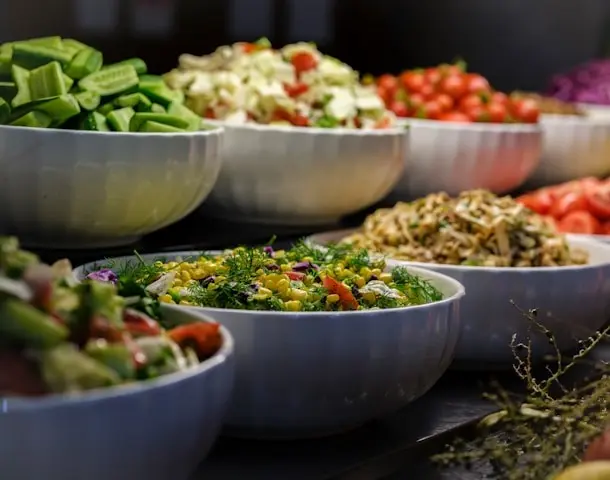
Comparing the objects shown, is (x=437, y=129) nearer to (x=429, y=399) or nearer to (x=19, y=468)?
→ (x=429, y=399)

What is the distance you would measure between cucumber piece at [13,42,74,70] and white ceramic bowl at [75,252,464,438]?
0.38 meters

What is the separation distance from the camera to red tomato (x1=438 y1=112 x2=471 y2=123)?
Result: 2469 millimetres

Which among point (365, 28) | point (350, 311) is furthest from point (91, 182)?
point (365, 28)

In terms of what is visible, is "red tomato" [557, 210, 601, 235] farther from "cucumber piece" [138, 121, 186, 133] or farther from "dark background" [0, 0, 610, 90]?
"cucumber piece" [138, 121, 186, 133]

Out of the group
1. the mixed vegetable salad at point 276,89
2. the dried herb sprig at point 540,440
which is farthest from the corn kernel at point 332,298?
the mixed vegetable salad at point 276,89

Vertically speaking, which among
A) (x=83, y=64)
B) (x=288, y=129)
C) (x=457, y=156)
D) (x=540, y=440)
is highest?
(x=83, y=64)

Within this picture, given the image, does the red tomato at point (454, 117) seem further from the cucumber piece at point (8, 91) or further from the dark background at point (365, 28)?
the cucumber piece at point (8, 91)

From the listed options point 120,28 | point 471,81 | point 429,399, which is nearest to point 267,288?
point 429,399

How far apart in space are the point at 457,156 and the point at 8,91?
3.47 feet

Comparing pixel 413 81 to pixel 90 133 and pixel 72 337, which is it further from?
pixel 72 337

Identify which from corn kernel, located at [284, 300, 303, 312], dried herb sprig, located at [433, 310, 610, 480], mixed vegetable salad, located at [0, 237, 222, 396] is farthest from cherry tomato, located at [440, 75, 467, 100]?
mixed vegetable salad, located at [0, 237, 222, 396]

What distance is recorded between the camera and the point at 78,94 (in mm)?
1609

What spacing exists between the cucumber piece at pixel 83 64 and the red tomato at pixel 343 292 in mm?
502

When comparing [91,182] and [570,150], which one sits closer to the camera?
[91,182]
